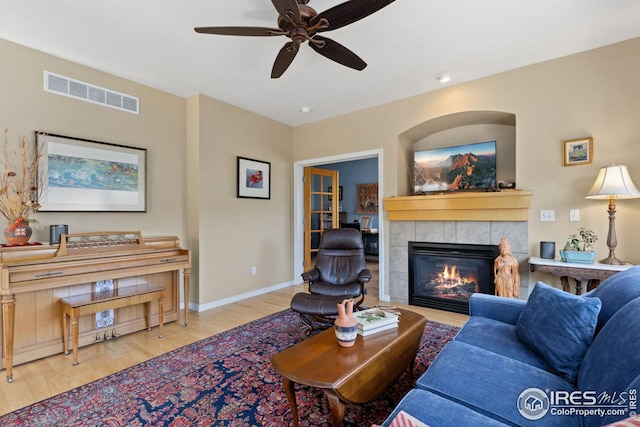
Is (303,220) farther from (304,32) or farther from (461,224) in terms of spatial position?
(304,32)

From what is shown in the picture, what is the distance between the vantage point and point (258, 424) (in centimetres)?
167

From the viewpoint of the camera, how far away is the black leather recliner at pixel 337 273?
9.72ft

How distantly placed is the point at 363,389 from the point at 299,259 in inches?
148

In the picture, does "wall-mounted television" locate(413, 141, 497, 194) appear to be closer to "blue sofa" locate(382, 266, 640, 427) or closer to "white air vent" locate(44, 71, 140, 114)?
"blue sofa" locate(382, 266, 640, 427)

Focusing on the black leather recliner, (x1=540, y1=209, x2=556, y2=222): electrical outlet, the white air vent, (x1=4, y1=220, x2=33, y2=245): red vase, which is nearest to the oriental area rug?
the black leather recliner

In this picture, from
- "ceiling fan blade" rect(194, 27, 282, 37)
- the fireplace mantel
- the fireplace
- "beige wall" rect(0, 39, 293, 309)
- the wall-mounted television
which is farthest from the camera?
the wall-mounted television

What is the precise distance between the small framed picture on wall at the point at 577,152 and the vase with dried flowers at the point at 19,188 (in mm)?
4974

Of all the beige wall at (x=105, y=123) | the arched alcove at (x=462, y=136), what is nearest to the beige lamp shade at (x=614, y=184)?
the arched alcove at (x=462, y=136)

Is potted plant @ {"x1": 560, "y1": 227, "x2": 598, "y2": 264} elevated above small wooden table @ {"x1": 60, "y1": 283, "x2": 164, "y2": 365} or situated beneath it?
elevated above

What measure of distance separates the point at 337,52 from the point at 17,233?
295 cm

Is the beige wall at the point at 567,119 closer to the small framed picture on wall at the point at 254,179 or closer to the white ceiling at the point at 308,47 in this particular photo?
the white ceiling at the point at 308,47

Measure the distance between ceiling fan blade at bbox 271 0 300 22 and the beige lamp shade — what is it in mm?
2867

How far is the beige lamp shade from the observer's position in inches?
97.0

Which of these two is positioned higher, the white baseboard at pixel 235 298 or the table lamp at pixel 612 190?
the table lamp at pixel 612 190
